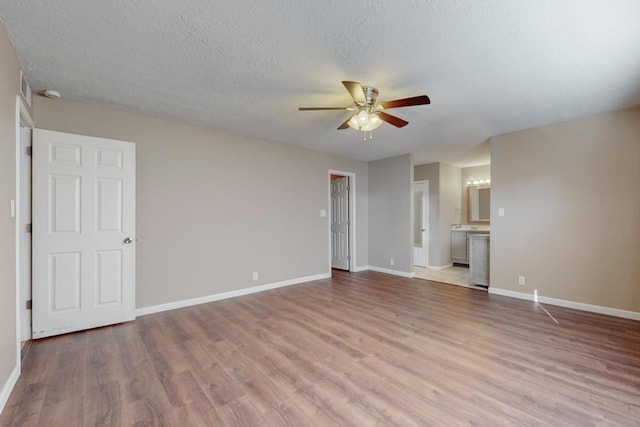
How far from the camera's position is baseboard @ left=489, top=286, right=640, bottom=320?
3.28 m

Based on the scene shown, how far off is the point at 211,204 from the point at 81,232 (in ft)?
4.79

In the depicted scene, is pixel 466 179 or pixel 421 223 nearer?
pixel 421 223

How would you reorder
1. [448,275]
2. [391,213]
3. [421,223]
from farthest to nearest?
1. [421,223]
2. [391,213]
3. [448,275]

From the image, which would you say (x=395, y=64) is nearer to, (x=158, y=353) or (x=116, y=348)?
(x=158, y=353)

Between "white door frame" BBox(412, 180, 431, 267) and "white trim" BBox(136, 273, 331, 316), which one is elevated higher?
"white door frame" BBox(412, 180, 431, 267)

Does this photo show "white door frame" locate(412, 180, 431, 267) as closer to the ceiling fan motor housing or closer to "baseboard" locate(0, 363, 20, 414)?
the ceiling fan motor housing

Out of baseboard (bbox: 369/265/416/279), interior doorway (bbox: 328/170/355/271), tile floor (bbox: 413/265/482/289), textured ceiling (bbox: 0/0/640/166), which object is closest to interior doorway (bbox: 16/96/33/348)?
textured ceiling (bbox: 0/0/640/166)

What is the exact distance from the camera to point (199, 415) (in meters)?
1.69

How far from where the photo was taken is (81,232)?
9.68 feet

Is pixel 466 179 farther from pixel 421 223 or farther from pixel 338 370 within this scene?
pixel 338 370

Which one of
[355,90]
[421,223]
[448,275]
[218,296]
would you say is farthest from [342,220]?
[355,90]

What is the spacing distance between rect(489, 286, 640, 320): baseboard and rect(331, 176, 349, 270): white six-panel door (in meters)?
2.80

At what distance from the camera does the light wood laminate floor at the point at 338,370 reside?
170 cm

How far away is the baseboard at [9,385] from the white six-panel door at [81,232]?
0.85m
